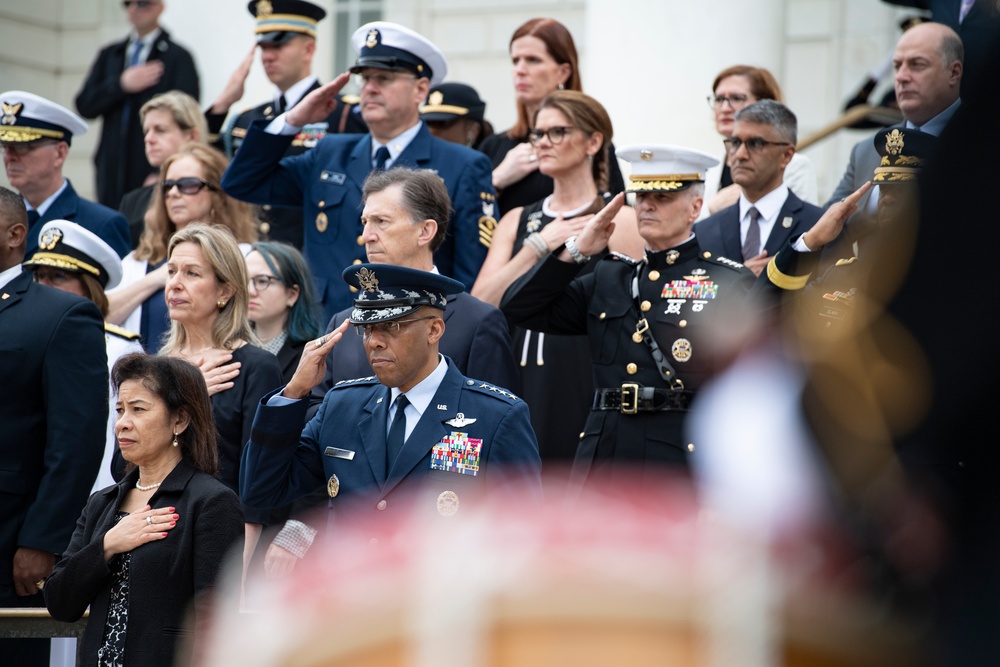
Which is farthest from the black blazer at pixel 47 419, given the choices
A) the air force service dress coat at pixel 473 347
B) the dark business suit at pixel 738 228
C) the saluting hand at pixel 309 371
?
the dark business suit at pixel 738 228

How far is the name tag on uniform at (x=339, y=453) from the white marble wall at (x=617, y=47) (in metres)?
4.79

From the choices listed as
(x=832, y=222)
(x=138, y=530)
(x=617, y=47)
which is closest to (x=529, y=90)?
(x=617, y=47)

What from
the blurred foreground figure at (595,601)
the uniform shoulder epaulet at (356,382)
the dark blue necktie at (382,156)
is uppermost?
the blurred foreground figure at (595,601)

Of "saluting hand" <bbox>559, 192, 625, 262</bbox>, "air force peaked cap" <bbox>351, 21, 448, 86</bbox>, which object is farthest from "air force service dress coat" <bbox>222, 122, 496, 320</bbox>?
"saluting hand" <bbox>559, 192, 625, 262</bbox>

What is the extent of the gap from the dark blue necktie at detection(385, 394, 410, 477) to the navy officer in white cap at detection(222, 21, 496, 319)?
5.96 ft

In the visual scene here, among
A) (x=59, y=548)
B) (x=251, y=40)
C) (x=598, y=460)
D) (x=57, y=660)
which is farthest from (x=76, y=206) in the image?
(x=251, y=40)

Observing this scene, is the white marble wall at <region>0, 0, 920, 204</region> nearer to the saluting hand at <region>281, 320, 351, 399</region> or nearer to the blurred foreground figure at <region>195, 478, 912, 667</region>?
the saluting hand at <region>281, 320, 351, 399</region>

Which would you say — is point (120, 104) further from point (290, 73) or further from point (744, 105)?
point (744, 105)

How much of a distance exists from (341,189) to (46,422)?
1671mm

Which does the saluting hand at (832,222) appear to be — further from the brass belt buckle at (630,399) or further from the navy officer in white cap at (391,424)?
the navy officer in white cap at (391,424)

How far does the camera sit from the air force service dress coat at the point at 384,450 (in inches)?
174

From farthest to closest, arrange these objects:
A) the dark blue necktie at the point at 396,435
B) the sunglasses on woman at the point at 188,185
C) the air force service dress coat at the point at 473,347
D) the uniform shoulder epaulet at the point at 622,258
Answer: the sunglasses on woman at the point at 188,185 < the uniform shoulder epaulet at the point at 622,258 < the air force service dress coat at the point at 473,347 < the dark blue necktie at the point at 396,435

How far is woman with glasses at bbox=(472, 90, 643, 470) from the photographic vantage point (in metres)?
6.32

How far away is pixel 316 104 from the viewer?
258 inches
